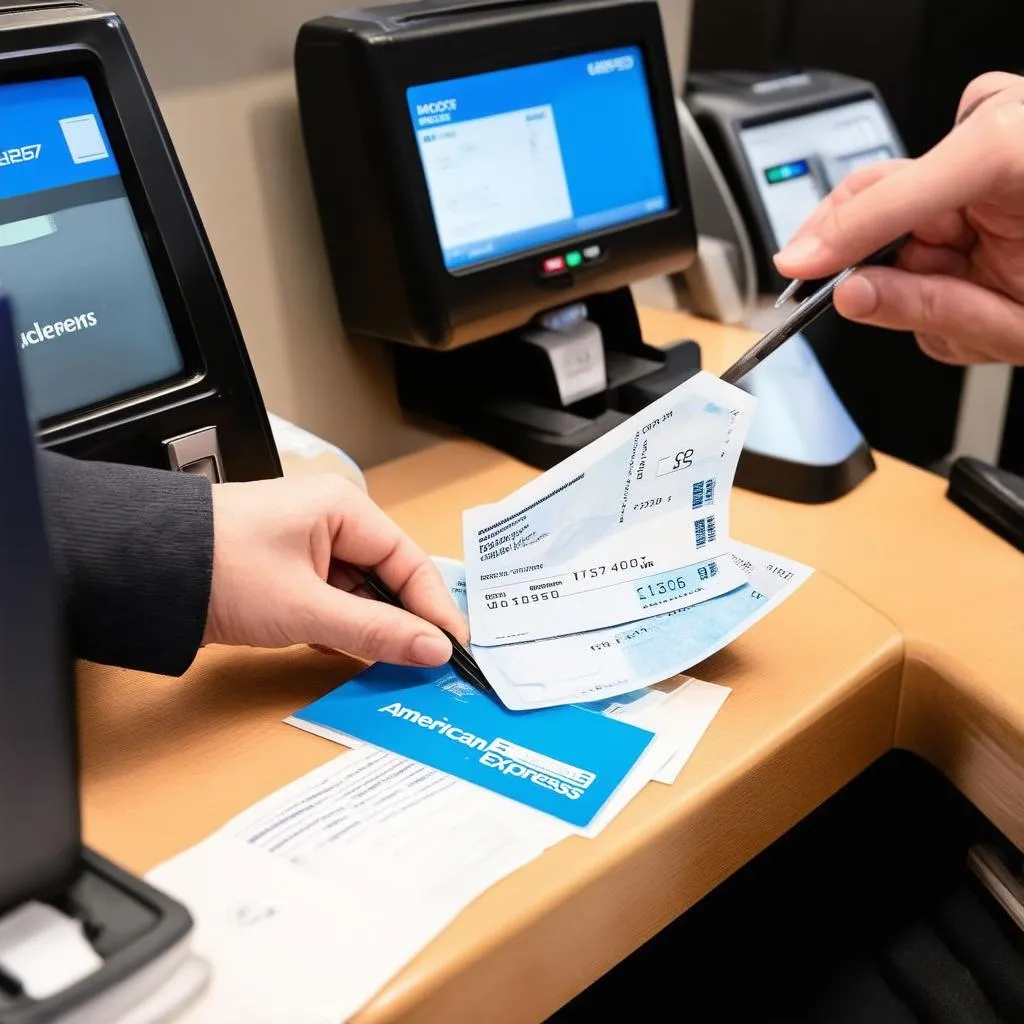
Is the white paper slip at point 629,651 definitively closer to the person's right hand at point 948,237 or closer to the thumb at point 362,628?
the thumb at point 362,628

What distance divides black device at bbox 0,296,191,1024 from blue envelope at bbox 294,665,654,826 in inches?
6.6

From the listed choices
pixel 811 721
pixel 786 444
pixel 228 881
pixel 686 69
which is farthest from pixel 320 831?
pixel 686 69

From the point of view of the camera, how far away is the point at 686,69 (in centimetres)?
121

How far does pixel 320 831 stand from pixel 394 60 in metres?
0.53

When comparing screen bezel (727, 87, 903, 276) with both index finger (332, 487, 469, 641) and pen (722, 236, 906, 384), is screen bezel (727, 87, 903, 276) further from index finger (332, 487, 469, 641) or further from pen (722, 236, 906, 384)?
index finger (332, 487, 469, 641)

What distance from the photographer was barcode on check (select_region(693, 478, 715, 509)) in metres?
0.65

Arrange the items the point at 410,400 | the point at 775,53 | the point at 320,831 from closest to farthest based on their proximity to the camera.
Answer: the point at 320,831
the point at 410,400
the point at 775,53

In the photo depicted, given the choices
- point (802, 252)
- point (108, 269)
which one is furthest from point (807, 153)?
point (108, 269)

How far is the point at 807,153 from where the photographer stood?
4.00 ft

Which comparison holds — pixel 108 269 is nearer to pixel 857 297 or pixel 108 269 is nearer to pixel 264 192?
pixel 264 192

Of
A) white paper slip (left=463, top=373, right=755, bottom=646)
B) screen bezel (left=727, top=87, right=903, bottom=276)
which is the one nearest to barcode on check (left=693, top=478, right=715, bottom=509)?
white paper slip (left=463, top=373, right=755, bottom=646)

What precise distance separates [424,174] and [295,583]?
37 centimetres

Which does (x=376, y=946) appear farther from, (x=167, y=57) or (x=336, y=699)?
(x=167, y=57)

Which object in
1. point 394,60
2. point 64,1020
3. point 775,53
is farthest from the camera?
point 775,53
